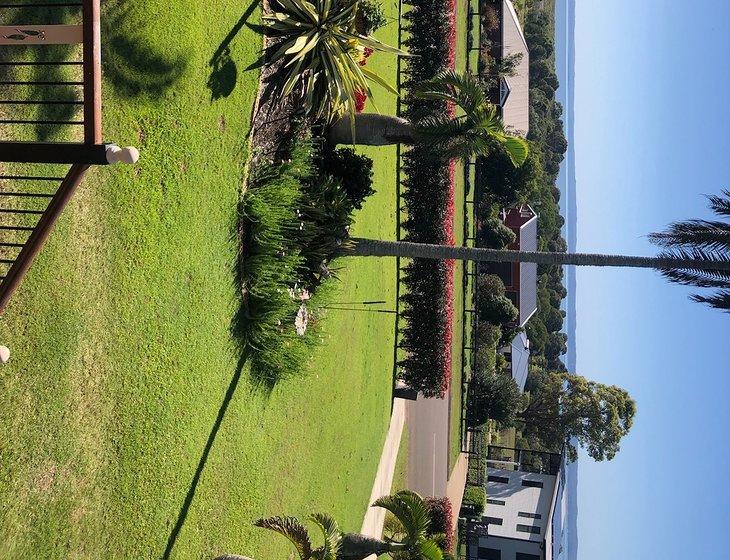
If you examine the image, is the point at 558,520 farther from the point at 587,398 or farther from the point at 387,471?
the point at 387,471

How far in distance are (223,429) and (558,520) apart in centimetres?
4409

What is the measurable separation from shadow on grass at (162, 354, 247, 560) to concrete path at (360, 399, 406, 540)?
7526mm

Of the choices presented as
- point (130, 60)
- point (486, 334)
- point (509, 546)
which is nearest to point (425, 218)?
point (130, 60)

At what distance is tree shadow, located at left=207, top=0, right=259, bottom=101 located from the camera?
10.6 m

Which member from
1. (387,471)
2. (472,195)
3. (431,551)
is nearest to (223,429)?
→ (431,551)

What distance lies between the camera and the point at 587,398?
48.2 metres

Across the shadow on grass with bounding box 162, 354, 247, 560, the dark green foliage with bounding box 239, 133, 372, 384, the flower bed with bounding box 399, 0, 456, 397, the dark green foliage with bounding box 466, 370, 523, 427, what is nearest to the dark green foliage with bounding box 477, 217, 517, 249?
the dark green foliage with bounding box 466, 370, 523, 427

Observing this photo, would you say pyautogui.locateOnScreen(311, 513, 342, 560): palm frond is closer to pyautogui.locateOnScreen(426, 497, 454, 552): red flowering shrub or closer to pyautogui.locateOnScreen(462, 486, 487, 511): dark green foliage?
pyautogui.locateOnScreen(426, 497, 454, 552): red flowering shrub

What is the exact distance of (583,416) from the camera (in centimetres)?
4778

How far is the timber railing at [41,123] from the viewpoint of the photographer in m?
5.62

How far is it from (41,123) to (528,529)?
132 feet

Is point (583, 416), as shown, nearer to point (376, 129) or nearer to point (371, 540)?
point (371, 540)

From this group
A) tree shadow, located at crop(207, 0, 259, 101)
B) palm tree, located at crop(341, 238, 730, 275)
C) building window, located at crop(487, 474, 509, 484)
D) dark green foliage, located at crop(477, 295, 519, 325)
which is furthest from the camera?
building window, located at crop(487, 474, 509, 484)

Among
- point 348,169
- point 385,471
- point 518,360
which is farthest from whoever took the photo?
point 518,360
